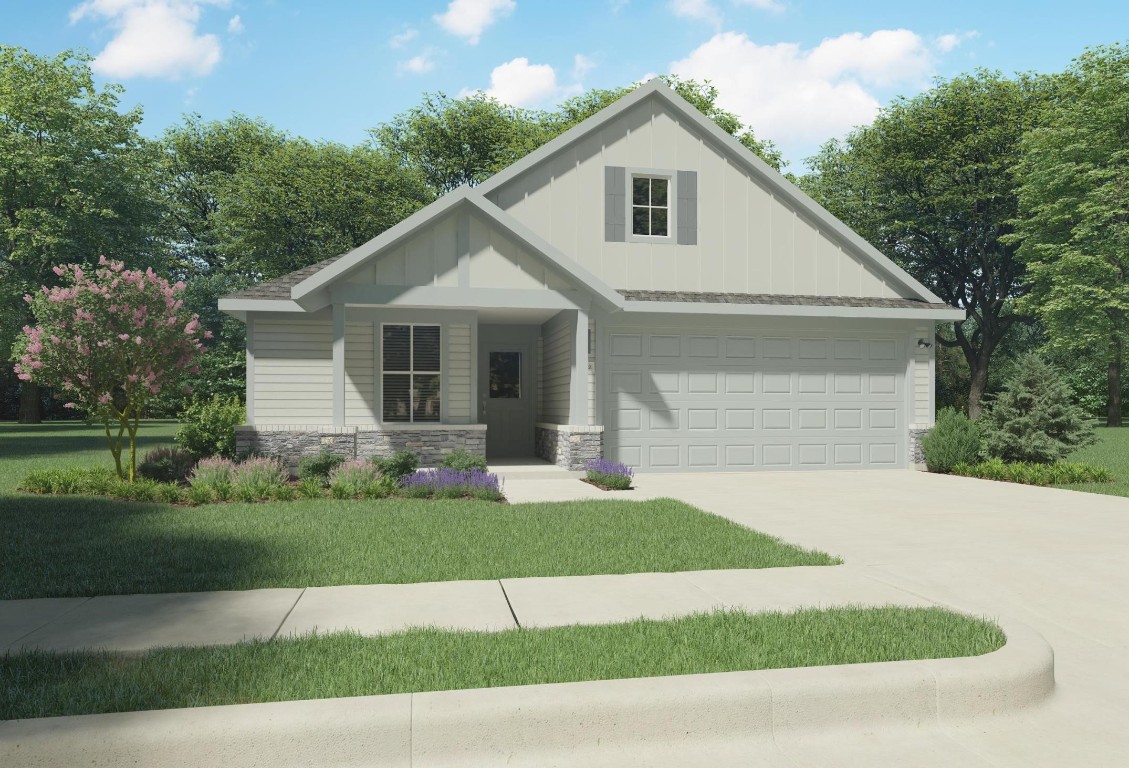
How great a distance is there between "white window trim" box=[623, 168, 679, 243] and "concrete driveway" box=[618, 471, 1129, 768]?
16.1 ft

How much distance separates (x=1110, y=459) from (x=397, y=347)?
1629 centimetres

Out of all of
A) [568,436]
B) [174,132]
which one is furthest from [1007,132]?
[174,132]

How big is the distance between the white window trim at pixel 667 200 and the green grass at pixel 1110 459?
343 inches

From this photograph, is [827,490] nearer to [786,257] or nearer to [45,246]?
[786,257]

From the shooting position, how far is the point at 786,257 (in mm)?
17250

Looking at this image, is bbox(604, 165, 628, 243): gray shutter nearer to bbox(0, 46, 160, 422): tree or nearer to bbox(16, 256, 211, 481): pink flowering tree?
bbox(16, 256, 211, 481): pink flowering tree

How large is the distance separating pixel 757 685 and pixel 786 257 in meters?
14.6

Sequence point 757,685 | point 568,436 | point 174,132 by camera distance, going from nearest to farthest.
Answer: point 757,685 → point 568,436 → point 174,132

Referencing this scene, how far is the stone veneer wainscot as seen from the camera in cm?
1434

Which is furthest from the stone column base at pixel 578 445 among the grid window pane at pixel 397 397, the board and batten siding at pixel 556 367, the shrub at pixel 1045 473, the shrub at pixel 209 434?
the shrub at pixel 1045 473

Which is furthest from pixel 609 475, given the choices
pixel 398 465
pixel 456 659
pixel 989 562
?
pixel 456 659

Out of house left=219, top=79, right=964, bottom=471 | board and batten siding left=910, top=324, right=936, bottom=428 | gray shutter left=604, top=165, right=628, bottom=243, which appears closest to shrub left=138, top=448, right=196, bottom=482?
house left=219, top=79, right=964, bottom=471

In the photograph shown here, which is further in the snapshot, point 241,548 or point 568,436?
point 568,436

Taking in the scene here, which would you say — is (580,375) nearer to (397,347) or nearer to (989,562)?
(397,347)
